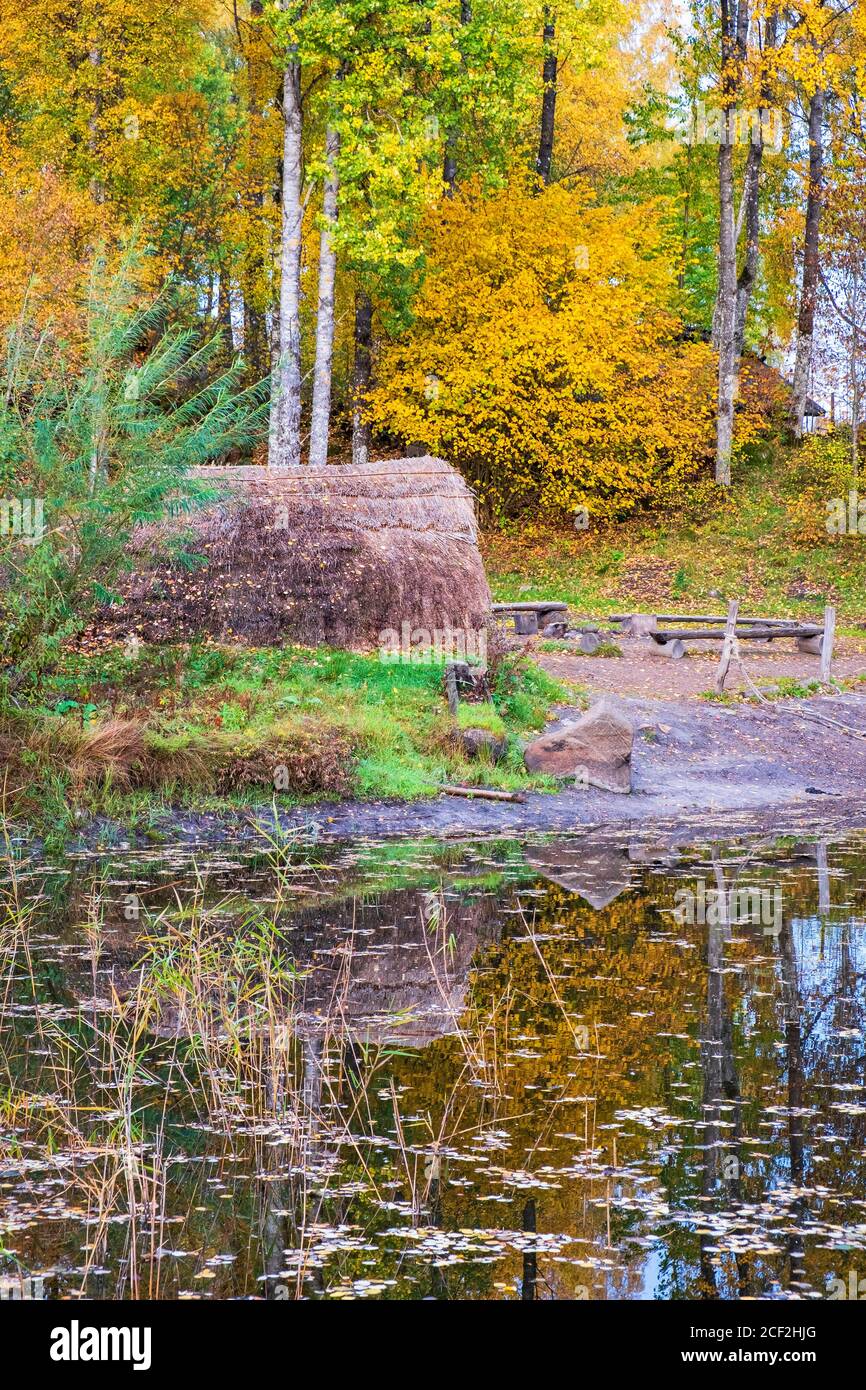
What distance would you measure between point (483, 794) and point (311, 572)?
4159 mm

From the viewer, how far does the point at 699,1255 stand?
4.76 m

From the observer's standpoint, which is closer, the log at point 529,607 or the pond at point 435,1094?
the pond at point 435,1094

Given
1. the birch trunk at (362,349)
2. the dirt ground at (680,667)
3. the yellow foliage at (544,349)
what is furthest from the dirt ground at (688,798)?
the birch trunk at (362,349)

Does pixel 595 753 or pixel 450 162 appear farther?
pixel 450 162

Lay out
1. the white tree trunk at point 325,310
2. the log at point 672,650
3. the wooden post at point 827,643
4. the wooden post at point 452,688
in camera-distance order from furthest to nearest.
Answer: the white tree trunk at point 325,310 → the log at point 672,650 → the wooden post at point 827,643 → the wooden post at point 452,688

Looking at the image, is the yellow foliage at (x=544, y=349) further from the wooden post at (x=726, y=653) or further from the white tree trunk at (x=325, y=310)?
the wooden post at (x=726, y=653)

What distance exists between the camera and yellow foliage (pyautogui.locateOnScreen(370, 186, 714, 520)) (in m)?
27.5

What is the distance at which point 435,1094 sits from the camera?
6227 mm

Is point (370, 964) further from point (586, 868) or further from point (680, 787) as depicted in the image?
point (680, 787)

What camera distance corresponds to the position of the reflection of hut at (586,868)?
10531mm

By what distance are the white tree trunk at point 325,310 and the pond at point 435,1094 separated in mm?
14107

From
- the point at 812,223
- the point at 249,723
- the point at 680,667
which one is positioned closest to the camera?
the point at 249,723

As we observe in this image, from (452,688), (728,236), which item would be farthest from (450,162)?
(452,688)
